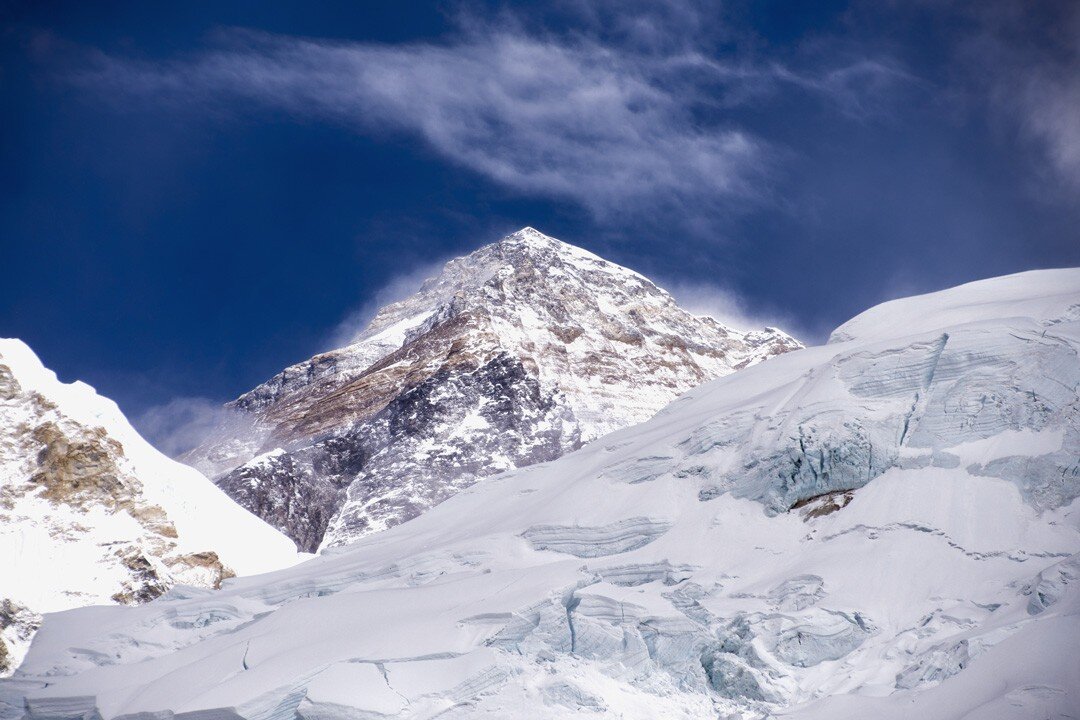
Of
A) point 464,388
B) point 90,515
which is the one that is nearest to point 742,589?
point 90,515

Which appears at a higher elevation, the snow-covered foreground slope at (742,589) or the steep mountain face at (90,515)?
the steep mountain face at (90,515)

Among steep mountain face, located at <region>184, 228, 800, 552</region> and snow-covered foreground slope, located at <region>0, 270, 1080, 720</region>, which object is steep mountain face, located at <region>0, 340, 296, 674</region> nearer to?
snow-covered foreground slope, located at <region>0, 270, 1080, 720</region>

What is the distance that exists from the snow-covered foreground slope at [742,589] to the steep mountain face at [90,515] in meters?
13.3

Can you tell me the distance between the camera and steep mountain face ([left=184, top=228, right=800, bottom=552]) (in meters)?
83.6

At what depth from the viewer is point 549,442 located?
9206 cm

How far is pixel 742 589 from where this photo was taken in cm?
2041

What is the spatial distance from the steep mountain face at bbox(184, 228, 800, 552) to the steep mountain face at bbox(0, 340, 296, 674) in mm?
27282

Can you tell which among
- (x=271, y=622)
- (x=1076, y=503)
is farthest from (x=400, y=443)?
(x=1076, y=503)

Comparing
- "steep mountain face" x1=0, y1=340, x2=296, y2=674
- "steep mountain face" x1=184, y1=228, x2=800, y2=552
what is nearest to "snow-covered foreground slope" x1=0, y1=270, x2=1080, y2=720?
"steep mountain face" x1=0, y1=340, x2=296, y2=674

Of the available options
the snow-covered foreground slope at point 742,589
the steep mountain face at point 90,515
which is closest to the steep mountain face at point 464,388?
the steep mountain face at point 90,515

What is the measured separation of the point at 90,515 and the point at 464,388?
5451 cm

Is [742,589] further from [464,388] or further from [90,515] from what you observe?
[464,388]

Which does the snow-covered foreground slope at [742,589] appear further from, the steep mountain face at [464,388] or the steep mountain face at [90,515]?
the steep mountain face at [464,388]

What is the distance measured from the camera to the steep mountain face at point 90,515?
3997 cm
